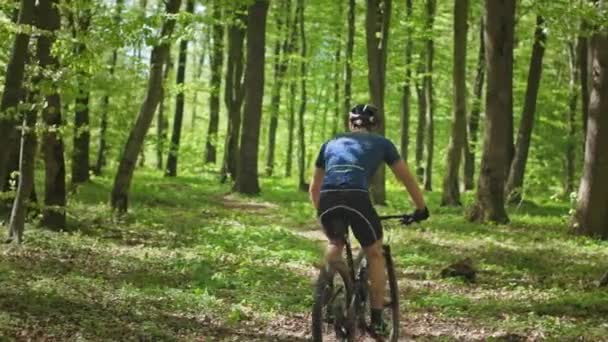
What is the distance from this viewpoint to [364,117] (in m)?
6.73

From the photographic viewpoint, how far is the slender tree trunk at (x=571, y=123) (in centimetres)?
2983

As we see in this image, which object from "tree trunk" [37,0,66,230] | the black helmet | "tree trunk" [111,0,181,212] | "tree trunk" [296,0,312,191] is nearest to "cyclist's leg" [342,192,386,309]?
the black helmet

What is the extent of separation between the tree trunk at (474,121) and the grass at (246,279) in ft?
35.1

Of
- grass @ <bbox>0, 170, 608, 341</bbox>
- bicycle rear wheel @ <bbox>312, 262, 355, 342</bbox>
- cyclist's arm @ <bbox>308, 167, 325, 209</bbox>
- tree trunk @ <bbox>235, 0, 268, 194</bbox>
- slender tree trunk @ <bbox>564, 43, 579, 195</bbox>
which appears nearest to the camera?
bicycle rear wheel @ <bbox>312, 262, 355, 342</bbox>

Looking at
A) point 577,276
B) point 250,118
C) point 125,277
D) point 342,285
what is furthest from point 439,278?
point 250,118

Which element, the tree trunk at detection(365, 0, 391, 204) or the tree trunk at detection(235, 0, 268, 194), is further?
the tree trunk at detection(235, 0, 268, 194)

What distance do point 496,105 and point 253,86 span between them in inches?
369

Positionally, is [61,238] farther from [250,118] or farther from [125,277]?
[250,118]

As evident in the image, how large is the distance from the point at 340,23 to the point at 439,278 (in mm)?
24706

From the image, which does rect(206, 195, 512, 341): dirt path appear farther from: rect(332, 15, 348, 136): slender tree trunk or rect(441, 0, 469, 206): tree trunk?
rect(332, 15, 348, 136): slender tree trunk

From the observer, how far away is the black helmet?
674 centimetres

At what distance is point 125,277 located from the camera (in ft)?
33.9

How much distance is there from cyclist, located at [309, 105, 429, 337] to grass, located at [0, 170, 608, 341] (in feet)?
5.77

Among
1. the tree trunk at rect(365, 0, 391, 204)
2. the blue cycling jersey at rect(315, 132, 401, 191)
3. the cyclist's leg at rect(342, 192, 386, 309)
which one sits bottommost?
the cyclist's leg at rect(342, 192, 386, 309)
